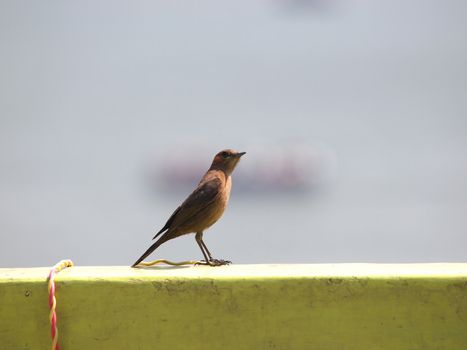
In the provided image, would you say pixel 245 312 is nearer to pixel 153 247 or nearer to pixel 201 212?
pixel 153 247

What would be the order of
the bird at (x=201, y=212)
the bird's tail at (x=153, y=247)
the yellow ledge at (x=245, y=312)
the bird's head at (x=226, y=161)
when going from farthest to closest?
the bird's head at (x=226, y=161) < the bird at (x=201, y=212) < the bird's tail at (x=153, y=247) < the yellow ledge at (x=245, y=312)

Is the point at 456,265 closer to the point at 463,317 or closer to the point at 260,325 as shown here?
the point at 463,317

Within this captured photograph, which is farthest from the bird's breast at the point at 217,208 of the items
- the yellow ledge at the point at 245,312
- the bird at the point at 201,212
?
the yellow ledge at the point at 245,312

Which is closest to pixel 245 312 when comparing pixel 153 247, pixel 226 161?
pixel 153 247

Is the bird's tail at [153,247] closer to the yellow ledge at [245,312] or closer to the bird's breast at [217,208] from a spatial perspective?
the bird's breast at [217,208]

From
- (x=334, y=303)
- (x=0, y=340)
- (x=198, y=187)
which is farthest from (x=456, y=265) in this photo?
(x=0, y=340)

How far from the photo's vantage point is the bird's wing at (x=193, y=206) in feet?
A: 15.6

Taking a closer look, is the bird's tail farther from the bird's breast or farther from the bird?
the bird's breast

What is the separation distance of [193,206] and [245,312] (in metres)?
1.74

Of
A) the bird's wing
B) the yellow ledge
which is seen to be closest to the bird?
the bird's wing

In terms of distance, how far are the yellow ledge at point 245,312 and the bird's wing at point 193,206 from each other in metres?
1.56

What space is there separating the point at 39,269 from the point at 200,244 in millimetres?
1698

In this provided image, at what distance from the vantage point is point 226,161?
17.3 feet

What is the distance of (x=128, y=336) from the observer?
3123 mm
